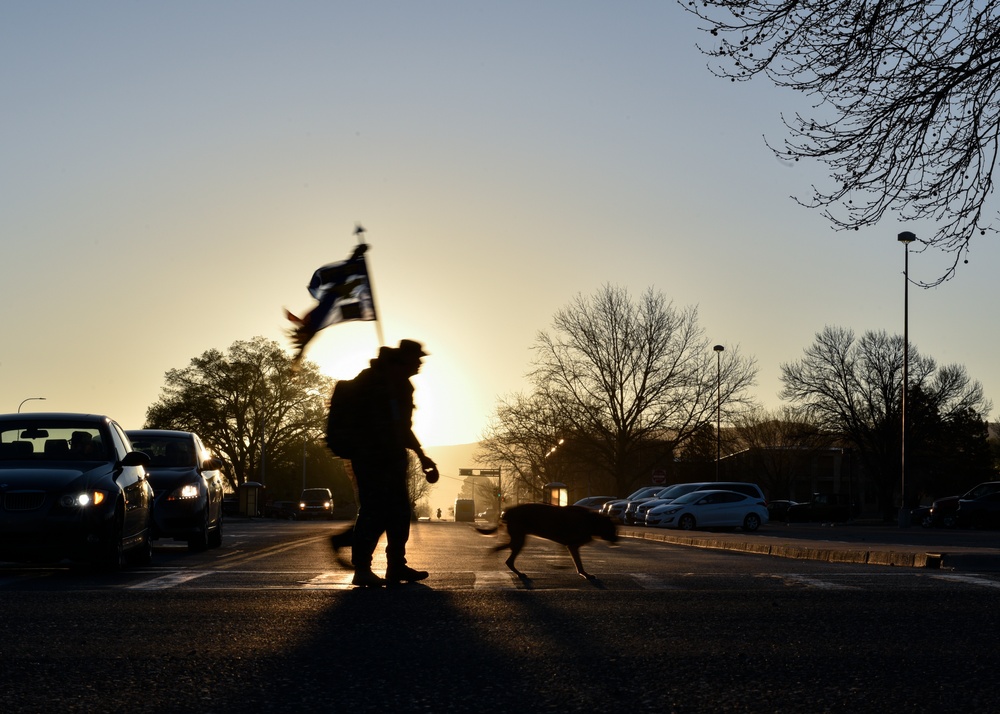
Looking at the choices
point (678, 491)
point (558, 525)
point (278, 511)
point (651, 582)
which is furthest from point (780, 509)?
point (651, 582)

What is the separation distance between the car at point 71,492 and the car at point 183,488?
109 inches

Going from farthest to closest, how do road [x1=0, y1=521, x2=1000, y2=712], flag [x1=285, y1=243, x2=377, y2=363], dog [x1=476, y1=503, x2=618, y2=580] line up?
flag [x1=285, y1=243, x2=377, y2=363] → dog [x1=476, y1=503, x2=618, y2=580] → road [x1=0, y1=521, x2=1000, y2=712]

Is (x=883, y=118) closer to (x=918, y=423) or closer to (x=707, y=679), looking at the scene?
(x=707, y=679)

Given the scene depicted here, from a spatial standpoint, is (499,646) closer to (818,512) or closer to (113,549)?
(113,549)

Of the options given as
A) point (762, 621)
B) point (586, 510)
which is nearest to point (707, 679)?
point (762, 621)

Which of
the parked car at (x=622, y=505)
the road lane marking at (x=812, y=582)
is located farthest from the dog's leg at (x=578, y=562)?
the parked car at (x=622, y=505)

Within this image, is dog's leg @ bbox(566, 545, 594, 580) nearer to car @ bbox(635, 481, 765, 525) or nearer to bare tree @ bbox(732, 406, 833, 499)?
car @ bbox(635, 481, 765, 525)

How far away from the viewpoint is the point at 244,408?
80375 millimetres

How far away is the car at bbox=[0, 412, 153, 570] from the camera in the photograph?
9836 mm

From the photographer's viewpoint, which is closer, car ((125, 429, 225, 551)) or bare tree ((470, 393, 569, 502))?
car ((125, 429, 225, 551))

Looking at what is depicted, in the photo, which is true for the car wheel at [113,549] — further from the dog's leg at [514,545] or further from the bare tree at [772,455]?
the bare tree at [772,455]

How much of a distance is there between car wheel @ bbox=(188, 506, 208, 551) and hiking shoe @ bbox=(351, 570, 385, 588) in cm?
722

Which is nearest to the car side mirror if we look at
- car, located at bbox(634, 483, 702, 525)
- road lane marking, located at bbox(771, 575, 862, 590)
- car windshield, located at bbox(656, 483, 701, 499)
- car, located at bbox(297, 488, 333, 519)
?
road lane marking, located at bbox(771, 575, 862, 590)

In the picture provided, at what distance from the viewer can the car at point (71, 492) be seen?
9836mm
